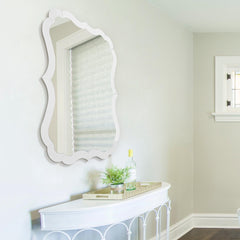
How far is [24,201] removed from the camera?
2258mm

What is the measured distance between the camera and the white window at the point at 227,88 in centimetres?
496

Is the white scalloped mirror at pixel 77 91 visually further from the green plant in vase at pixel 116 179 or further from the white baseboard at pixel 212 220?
the white baseboard at pixel 212 220

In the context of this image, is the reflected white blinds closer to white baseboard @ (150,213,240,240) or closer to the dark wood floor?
the dark wood floor

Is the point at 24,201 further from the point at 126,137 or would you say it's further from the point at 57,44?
the point at 126,137

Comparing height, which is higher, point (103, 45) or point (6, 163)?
point (103, 45)

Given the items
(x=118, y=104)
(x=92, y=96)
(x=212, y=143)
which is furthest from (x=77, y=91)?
(x=212, y=143)

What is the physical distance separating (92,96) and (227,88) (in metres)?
2.68

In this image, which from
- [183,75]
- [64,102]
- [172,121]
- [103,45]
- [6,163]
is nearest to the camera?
[6,163]

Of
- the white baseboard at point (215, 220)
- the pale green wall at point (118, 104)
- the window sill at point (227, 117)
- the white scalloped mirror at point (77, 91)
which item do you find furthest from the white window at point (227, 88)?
the white scalloped mirror at point (77, 91)

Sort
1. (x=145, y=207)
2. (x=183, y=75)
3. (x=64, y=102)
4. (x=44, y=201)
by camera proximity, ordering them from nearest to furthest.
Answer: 1. (x=44, y=201)
2. (x=64, y=102)
3. (x=145, y=207)
4. (x=183, y=75)

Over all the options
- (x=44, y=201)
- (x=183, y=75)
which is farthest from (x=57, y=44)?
(x=183, y=75)

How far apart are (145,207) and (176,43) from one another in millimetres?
2378

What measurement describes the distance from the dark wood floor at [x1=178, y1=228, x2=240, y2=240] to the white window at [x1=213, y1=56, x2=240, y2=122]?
1.40m

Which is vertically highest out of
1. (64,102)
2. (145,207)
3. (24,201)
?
(64,102)
